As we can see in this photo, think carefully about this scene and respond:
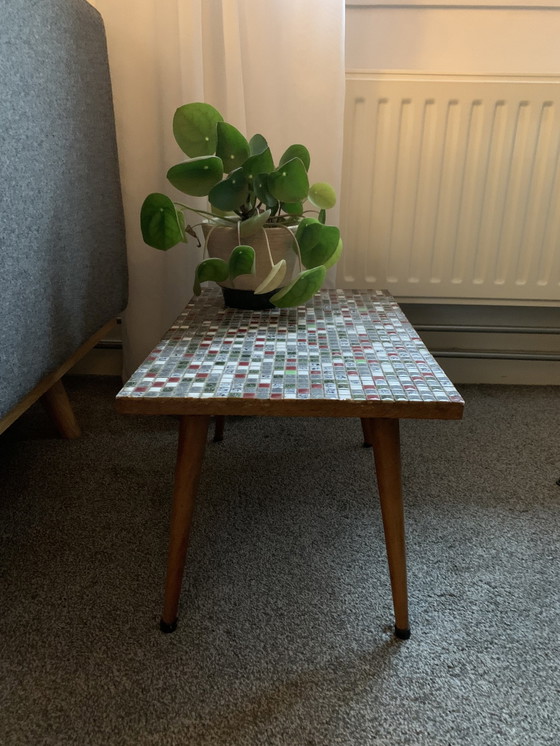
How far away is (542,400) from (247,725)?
988 mm

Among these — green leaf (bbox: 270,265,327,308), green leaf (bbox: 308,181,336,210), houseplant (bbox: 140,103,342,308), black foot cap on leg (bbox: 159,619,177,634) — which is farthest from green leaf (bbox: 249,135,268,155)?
black foot cap on leg (bbox: 159,619,177,634)

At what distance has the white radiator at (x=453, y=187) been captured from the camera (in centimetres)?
111

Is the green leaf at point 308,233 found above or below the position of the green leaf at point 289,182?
below

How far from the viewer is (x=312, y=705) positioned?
1.93 ft

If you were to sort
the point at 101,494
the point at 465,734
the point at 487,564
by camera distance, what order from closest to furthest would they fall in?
the point at 465,734
the point at 487,564
the point at 101,494

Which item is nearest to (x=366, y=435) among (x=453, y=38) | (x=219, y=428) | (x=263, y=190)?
(x=219, y=428)

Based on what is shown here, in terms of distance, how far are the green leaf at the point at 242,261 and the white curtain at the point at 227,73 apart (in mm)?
368

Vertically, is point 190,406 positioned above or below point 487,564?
above

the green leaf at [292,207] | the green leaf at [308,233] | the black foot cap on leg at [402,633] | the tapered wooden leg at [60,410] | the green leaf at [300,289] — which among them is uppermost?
the green leaf at [292,207]

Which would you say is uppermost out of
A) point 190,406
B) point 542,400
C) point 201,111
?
point 201,111

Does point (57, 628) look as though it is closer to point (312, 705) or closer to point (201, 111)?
point (312, 705)

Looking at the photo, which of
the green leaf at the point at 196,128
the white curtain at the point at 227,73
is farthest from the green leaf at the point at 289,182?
the white curtain at the point at 227,73

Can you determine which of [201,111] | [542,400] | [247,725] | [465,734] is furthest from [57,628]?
[542,400]

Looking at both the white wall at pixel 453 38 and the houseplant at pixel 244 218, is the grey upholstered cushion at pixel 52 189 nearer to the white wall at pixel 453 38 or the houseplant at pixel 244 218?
the houseplant at pixel 244 218
